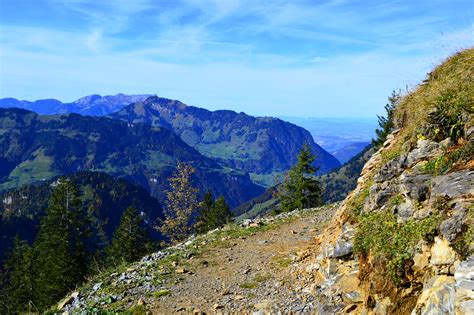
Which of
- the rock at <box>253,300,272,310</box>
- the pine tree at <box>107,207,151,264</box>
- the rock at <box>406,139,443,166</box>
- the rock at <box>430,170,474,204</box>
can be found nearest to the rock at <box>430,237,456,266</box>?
the rock at <box>430,170,474,204</box>

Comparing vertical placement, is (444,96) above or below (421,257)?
above

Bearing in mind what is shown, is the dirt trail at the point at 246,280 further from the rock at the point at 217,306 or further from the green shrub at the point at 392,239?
the green shrub at the point at 392,239

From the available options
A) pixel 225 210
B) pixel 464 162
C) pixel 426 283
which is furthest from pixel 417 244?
pixel 225 210

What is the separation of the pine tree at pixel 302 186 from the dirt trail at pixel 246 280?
115 ft

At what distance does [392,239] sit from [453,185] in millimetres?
1960

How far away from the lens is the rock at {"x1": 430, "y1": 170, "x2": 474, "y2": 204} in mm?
8713

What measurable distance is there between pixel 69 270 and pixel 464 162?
52536 mm

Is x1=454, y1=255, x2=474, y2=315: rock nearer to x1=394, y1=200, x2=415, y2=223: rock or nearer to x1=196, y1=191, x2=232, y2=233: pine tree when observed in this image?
x1=394, y1=200, x2=415, y2=223: rock

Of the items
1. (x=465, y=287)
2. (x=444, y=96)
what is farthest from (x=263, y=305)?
(x=444, y=96)

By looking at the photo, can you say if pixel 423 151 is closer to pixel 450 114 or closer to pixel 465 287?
pixel 450 114

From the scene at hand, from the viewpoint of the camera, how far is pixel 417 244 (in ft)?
29.5

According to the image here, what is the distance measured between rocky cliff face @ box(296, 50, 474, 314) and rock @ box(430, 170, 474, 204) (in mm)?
22

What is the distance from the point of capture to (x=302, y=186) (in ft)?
193

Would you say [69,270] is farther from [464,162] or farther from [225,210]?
[464,162]
